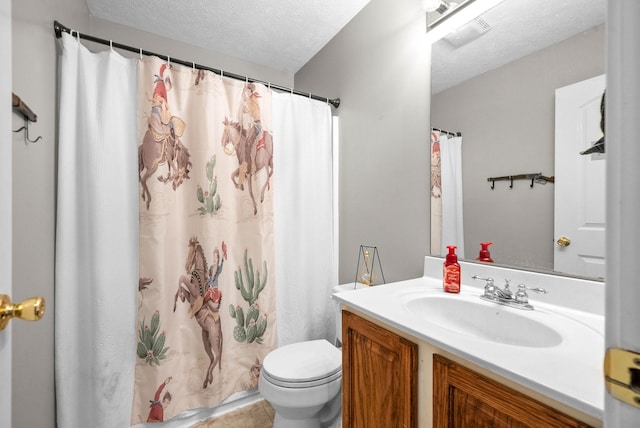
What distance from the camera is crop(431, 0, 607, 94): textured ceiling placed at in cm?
89

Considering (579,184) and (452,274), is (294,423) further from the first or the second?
(579,184)

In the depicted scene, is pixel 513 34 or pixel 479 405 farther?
pixel 513 34

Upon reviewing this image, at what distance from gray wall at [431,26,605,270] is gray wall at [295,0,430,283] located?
20 centimetres

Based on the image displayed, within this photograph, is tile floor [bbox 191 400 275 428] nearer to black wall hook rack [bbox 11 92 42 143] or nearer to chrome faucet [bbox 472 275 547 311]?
chrome faucet [bbox 472 275 547 311]

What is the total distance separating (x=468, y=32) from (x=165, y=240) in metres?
1.74

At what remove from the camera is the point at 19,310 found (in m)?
0.50

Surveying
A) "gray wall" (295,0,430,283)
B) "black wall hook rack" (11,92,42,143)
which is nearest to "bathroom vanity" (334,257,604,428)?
"gray wall" (295,0,430,283)

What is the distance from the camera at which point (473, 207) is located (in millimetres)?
1202

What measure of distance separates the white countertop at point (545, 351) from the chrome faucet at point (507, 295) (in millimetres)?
35

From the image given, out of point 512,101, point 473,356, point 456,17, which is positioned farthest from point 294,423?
point 456,17

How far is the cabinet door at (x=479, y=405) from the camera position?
53 centimetres

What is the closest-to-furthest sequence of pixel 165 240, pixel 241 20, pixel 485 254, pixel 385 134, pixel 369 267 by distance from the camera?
pixel 485 254, pixel 165 240, pixel 385 134, pixel 369 267, pixel 241 20

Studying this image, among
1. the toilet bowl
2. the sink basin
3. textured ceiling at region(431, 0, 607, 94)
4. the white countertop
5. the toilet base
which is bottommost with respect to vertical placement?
the toilet base

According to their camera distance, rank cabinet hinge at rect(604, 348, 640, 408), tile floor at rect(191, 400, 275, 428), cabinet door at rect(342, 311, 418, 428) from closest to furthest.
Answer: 1. cabinet hinge at rect(604, 348, 640, 408)
2. cabinet door at rect(342, 311, 418, 428)
3. tile floor at rect(191, 400, 275, 428)
